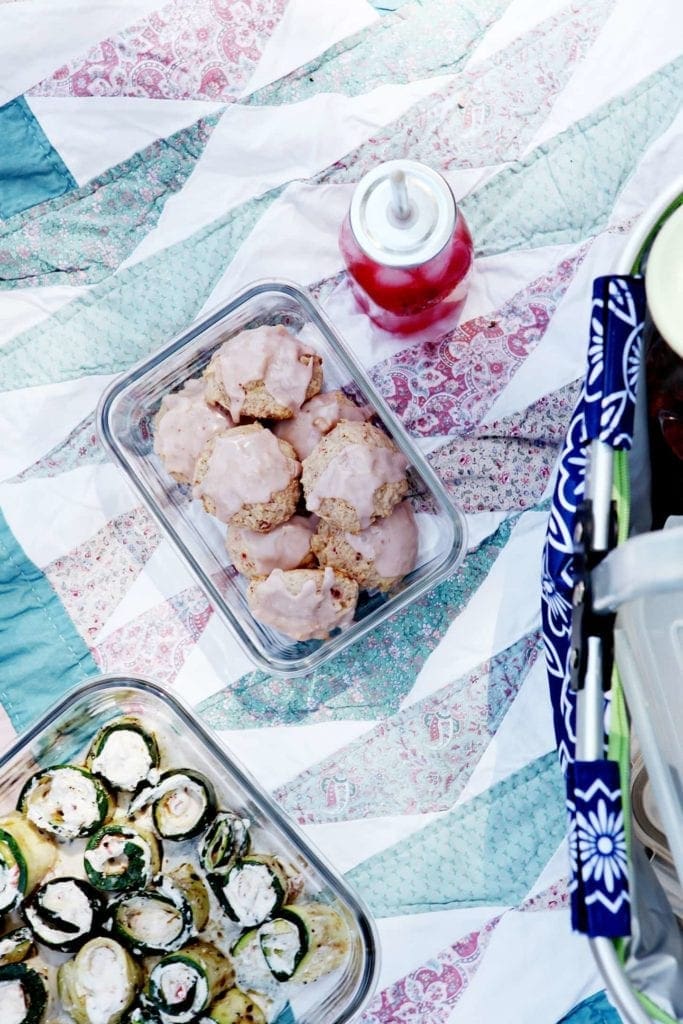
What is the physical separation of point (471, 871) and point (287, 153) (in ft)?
2.46

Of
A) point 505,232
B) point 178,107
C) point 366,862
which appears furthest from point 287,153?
point 366,862

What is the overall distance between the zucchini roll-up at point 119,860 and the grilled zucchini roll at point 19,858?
0.05 meters

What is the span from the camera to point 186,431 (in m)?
1.05

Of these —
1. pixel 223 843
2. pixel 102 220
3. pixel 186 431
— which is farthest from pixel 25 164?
pixel 223 843

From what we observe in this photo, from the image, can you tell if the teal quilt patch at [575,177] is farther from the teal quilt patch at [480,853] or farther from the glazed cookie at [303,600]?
the teal quilt patch at [480,853]

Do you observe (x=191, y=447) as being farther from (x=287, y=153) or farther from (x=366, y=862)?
(x=366, y=862)

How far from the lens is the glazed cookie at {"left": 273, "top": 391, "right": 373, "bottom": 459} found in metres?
1.05

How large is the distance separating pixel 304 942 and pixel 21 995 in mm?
278

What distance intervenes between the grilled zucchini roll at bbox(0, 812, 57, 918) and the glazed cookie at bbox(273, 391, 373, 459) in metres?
0.46

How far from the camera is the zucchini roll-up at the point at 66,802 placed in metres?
1.09

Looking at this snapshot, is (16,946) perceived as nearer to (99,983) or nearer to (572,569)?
(99,983)

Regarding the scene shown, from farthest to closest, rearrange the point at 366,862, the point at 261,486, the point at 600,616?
the point at 366,862
the point at 261,486
the point at 600,616

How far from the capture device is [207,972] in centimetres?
107

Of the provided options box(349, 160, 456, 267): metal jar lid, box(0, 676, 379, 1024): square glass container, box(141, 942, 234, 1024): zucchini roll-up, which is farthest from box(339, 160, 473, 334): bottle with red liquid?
box(141, 942, 234, 1024): zucchini roll-up
